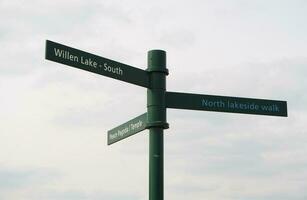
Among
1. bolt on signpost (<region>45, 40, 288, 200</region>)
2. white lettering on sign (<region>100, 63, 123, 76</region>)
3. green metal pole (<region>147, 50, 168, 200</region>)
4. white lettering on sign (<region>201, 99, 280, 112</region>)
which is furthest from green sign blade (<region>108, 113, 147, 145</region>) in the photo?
white lettering on sign (<region>201, 99, 280, 112</region>)

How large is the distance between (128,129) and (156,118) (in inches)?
27.6

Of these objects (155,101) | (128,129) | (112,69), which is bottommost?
(128,129)

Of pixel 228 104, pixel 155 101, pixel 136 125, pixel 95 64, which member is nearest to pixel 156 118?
pixel 155 101

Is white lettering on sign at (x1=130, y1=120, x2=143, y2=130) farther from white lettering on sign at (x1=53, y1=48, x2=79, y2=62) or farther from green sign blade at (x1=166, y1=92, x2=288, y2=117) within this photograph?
white lettering on sign at (x1=53, y1=48, x2=79, y2=62)

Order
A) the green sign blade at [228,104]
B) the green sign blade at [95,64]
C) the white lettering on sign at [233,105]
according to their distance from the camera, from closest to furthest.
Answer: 1. the green sign blade at [95,64]
2. the green sign blade at [228,104]
3. the white lettering on sign at [233,105]

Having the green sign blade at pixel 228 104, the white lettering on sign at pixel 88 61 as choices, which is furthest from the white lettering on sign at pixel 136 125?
the white lettering on sign at pixel 88 61

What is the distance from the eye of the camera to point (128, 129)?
7.11 meters

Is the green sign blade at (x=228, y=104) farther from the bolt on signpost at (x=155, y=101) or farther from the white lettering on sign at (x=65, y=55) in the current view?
the white lettering on sign at (x=65, y=55)

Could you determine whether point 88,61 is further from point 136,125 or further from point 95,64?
point 136,125

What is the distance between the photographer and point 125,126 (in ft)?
23.6

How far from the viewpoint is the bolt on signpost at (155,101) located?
20.7 feet

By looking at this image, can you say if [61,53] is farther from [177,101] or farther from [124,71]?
[177,101]

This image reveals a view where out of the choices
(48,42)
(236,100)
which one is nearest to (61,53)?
(48,42)

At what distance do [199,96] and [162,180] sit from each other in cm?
129
